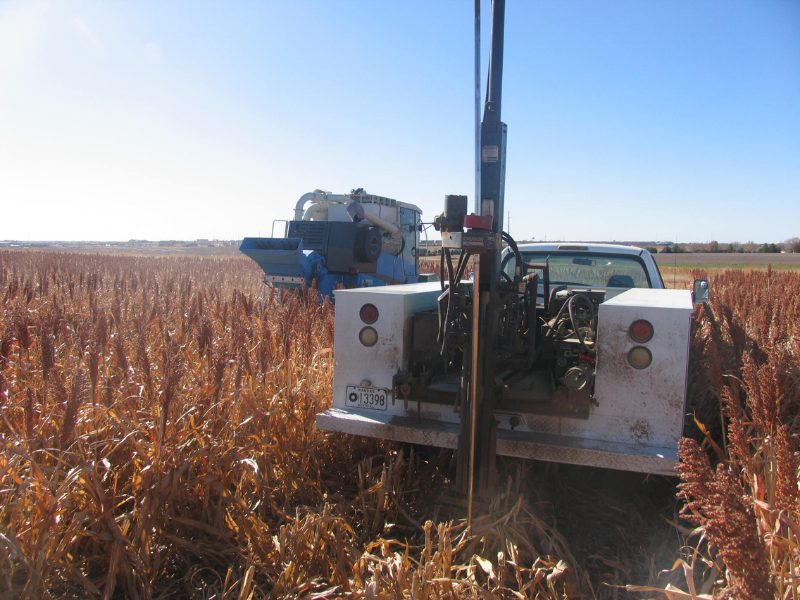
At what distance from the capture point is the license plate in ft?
11.9

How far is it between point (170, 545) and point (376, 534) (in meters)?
1.10

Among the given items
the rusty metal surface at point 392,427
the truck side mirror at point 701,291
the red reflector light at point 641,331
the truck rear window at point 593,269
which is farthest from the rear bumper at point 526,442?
the truck rear window at point 593,269

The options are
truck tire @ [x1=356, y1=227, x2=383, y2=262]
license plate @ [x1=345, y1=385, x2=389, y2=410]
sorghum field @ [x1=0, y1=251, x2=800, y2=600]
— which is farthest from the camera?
truck tire @ [x1=356, y1=227, x2=383, y2=262]

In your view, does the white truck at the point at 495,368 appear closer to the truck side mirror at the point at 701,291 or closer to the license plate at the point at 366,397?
the license plate at the point at 366,397

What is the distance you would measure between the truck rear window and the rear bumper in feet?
8.02

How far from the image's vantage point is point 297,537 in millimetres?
2615

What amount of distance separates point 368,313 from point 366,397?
59cm

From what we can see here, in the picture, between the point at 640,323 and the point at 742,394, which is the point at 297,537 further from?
the point at 742,394

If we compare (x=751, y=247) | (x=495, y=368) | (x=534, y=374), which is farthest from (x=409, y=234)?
(x=751, y=247)

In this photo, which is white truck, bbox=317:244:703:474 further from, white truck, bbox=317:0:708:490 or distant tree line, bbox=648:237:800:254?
distant tree line, bbox=648:237:800:254

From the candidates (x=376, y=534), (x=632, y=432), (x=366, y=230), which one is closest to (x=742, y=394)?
(x=632, y=432)

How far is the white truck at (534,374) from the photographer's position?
295 cm

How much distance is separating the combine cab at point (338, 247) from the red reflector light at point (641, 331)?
17.6 feet

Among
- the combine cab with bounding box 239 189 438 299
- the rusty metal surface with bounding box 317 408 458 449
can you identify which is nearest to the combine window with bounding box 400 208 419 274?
the combine cab with bounding box 239 189 438 299
